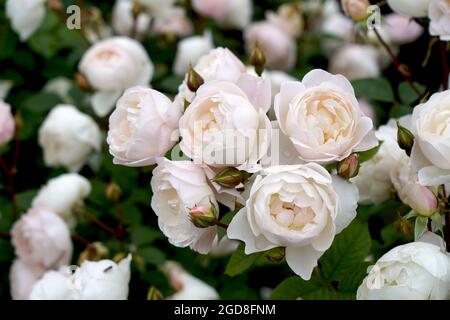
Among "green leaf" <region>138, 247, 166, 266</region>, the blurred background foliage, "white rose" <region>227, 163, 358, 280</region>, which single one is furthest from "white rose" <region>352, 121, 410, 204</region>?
"green leaf" <region>138, 247, 166, 266</region>

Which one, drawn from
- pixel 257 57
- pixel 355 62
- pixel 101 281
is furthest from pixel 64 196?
pixel 355 62

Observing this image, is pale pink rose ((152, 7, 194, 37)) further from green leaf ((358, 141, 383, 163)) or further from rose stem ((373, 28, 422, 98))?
green leaf ((358, 141, 383, 163))

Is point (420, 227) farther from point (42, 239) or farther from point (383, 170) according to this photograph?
point (42, 239)

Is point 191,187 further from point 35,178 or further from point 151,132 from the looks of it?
point 35,178
